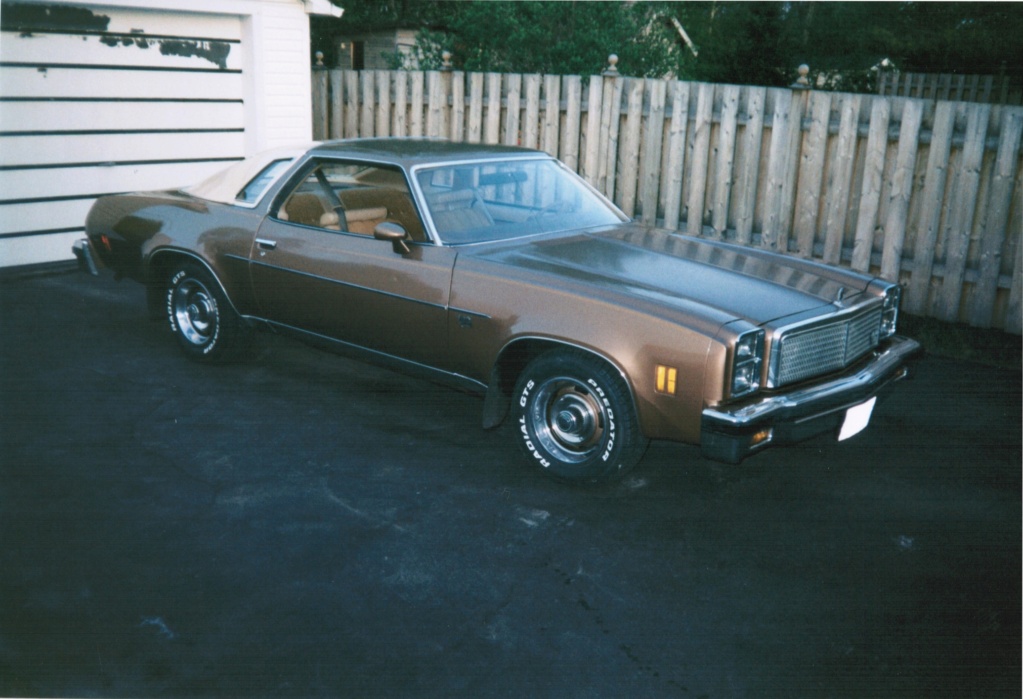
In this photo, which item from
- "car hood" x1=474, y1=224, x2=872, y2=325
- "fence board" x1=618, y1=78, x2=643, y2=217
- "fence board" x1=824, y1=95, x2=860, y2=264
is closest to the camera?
"car hood" x1=474, y1=224, x2=872, y2=325

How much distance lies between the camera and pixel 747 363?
4.07 m

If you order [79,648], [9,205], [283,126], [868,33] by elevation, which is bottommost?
[79,648]

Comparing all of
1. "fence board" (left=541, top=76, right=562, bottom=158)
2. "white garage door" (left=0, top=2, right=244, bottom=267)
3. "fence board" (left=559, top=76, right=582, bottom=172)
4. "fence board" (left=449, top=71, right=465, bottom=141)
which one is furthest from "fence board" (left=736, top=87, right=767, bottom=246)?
"white garage door" (left=0, top=2, right=244, bottom=267)

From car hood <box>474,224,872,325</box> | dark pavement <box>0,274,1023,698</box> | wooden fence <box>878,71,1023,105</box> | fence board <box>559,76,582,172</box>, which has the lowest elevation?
dark pavement <box>0,274,1023,698</box>

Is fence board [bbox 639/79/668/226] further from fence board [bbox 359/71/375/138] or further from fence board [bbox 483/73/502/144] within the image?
fence board [bbox 359/71/375/138]

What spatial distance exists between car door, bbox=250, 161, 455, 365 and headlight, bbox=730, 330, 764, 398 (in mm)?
1598

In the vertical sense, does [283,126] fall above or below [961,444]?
above

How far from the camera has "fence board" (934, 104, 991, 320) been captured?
7.34 m

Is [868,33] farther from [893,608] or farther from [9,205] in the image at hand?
[893,608]

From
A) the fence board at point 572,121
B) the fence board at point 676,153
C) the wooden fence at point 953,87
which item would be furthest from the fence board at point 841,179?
the wooden fence at point 953,87

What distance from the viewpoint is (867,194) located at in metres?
7.93

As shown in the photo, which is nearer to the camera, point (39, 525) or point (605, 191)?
point (39, 525)

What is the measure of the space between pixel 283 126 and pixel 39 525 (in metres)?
7.49

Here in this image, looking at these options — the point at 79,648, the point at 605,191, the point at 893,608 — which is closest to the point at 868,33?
the point at 605,191
